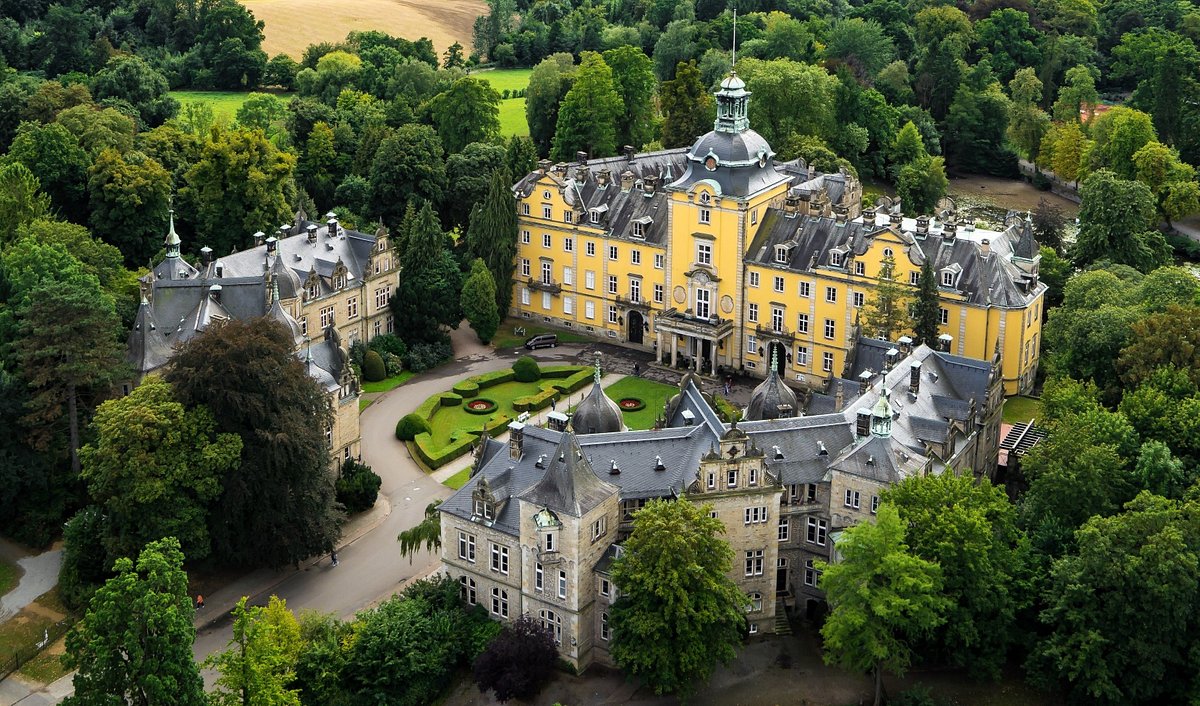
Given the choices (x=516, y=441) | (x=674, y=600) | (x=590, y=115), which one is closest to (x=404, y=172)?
→ (x=590, y=115)

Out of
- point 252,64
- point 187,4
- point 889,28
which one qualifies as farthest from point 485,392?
point 889,28

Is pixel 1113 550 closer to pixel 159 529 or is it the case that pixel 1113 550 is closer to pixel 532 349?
pixel 159 529

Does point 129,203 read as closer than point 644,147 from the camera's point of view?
Yes

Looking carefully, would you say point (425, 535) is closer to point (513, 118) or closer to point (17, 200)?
point (17, 200)

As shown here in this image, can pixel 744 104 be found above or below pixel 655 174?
above

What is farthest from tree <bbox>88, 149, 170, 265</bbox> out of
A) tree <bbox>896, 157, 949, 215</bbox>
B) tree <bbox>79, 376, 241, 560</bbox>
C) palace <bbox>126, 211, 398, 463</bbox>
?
tree <bbox>896, 157, 949, 215</bbox>

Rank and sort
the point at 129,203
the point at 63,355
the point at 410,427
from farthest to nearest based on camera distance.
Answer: the point at 129,203
the point at 410,427
the point at 63,355
